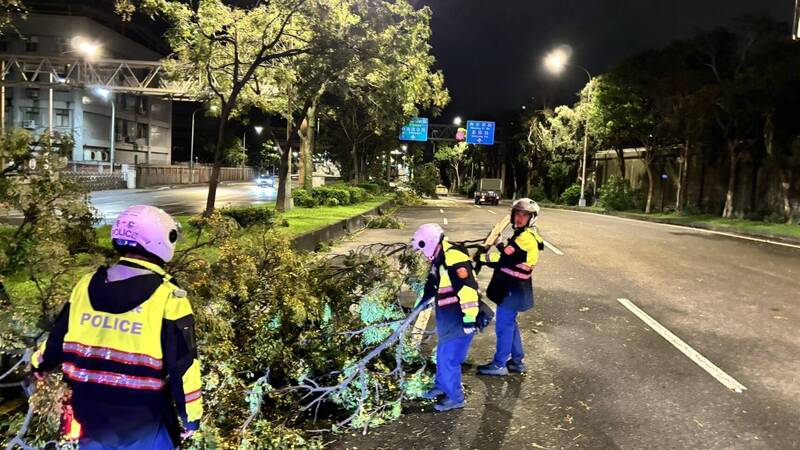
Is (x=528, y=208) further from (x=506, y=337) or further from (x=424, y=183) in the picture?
(x=424, y=183)

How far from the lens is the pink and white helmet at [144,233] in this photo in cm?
249

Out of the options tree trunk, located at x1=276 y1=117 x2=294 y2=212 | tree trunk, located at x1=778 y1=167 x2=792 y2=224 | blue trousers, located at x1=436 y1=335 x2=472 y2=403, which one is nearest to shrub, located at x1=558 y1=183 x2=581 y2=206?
tree trunk, located at x1=778 y1=167 x2=792 y2=224

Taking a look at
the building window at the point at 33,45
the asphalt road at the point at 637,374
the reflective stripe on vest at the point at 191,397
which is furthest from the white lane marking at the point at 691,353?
the building window at the point at 33,45

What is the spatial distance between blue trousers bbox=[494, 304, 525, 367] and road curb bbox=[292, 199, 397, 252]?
434 centimetres

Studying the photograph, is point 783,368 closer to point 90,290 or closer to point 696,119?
point 90,290

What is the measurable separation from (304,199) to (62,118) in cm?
3725

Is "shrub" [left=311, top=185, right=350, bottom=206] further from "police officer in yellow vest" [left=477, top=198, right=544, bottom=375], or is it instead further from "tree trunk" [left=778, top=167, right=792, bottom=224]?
"police officer in yellow vest" [left=477, top=198, right=544, bottom=375]

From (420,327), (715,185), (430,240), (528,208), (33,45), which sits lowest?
(420,327)

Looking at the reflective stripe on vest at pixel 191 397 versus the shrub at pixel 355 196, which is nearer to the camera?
the reflective stripe on vest at pixel 191 397

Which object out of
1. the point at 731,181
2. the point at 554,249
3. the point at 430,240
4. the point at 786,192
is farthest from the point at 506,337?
the point at 731,181

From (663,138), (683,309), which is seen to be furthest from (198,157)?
(683,309)

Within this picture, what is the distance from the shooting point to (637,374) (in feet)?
18.3

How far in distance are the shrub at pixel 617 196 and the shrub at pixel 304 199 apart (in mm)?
20291

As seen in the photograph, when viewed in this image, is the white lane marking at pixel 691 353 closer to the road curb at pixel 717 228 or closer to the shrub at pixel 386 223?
the shrub at pixel 386 223
